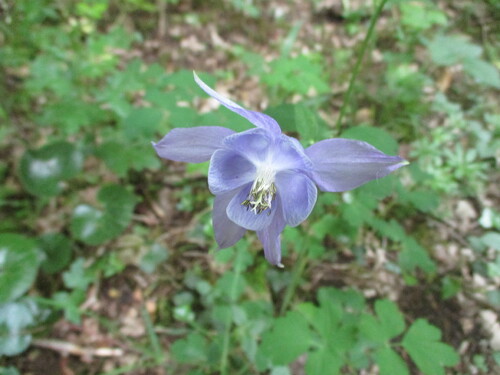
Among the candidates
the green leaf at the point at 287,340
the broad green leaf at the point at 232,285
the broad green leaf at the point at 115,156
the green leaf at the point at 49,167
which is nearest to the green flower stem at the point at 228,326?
the broad green leaf at the point at 232,285

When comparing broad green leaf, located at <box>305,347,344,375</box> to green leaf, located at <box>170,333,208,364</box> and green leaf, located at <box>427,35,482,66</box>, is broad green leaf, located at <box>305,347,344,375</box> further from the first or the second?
green leaf, located at <box>427,35,482,66</box>

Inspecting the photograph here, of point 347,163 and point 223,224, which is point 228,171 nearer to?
point 223,224

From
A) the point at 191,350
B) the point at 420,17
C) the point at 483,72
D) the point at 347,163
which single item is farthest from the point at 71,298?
the point at 420,17

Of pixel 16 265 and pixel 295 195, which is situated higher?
pixel 295 195

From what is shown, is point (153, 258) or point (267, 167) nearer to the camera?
point (267, 167)

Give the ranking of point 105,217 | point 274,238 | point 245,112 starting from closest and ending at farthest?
point 245,112 → point 274,238 → point 105,217

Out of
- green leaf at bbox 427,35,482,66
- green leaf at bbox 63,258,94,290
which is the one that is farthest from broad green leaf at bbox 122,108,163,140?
green leaf at bbox 427,35,482,66

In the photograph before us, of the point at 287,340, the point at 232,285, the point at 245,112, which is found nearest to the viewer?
the point at 245,112

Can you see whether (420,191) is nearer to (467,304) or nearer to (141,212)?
(467,304)

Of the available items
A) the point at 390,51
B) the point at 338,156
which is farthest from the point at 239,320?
the point at 390,51
